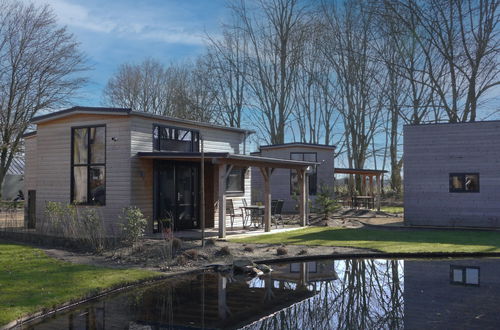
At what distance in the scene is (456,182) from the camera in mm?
18312

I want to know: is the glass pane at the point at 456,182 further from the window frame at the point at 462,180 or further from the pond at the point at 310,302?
the pond at the point at 310,302

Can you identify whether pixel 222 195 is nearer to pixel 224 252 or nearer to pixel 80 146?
pixel 224 252

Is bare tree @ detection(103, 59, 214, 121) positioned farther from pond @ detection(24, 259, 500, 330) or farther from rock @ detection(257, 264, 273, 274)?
pond @ detection(24, 259, 500, 330)

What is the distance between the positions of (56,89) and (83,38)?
309 centimetres

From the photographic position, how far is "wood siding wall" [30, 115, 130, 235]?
1425 centimetres

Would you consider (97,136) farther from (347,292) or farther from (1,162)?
→ (1,162)

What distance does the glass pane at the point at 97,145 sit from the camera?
14.8 metres

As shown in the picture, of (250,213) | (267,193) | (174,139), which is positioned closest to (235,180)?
(250,213)

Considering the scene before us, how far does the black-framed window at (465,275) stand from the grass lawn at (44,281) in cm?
564

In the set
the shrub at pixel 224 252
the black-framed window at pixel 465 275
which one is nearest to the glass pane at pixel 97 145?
the shrub at pixel 224 252

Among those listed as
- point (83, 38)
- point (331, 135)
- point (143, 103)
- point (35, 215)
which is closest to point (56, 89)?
point (83, 38)

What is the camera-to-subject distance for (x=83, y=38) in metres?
25.8

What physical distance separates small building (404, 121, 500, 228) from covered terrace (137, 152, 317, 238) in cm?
418

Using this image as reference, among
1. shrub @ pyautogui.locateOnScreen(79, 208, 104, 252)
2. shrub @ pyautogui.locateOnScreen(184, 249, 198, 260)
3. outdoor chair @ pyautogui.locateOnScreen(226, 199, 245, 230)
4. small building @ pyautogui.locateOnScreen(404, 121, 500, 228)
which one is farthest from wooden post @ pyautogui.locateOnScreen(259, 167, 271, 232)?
small building @ pyautogui.locateOnScreen(404, 121, 500, 228)
